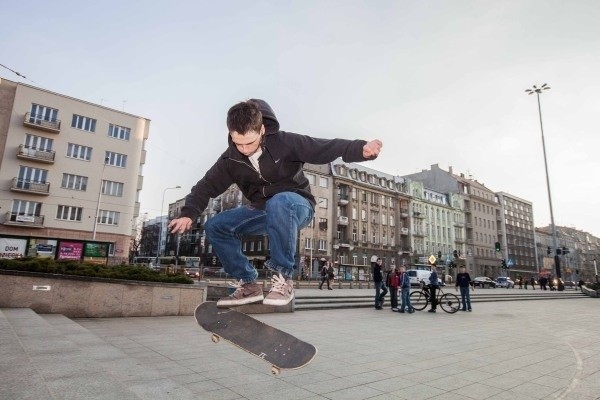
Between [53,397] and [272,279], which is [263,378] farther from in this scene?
[272,279]

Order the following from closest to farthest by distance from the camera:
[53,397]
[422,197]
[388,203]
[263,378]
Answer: [53,397] < [263,378] < [388,203] < [422,197]

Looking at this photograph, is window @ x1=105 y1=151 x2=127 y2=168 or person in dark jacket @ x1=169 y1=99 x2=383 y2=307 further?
window @ x1=105 y1=151 x2=127 y2=168

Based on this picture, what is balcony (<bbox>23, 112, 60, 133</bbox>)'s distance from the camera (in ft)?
118

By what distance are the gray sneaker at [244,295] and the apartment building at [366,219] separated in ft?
169

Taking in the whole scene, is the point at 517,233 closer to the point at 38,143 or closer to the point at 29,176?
the point at 38,143

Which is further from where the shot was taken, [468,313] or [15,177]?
[15,177]

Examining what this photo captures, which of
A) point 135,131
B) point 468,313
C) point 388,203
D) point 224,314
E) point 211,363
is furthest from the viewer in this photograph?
point 388,203

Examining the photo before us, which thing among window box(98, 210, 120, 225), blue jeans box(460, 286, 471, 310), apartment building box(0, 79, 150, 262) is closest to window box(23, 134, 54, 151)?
apartment building box(0, 79, 150, 262)

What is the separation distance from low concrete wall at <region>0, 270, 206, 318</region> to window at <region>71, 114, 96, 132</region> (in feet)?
109

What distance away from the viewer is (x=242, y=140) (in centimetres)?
284

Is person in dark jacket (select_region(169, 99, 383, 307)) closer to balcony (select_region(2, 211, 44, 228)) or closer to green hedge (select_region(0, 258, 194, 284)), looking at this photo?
green hedge (select_region(0, 258, 194, 284))

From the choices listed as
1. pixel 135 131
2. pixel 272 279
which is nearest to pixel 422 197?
pixel 135 131

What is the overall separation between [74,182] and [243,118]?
4208cm

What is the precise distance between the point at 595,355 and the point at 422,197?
67.2 metres
